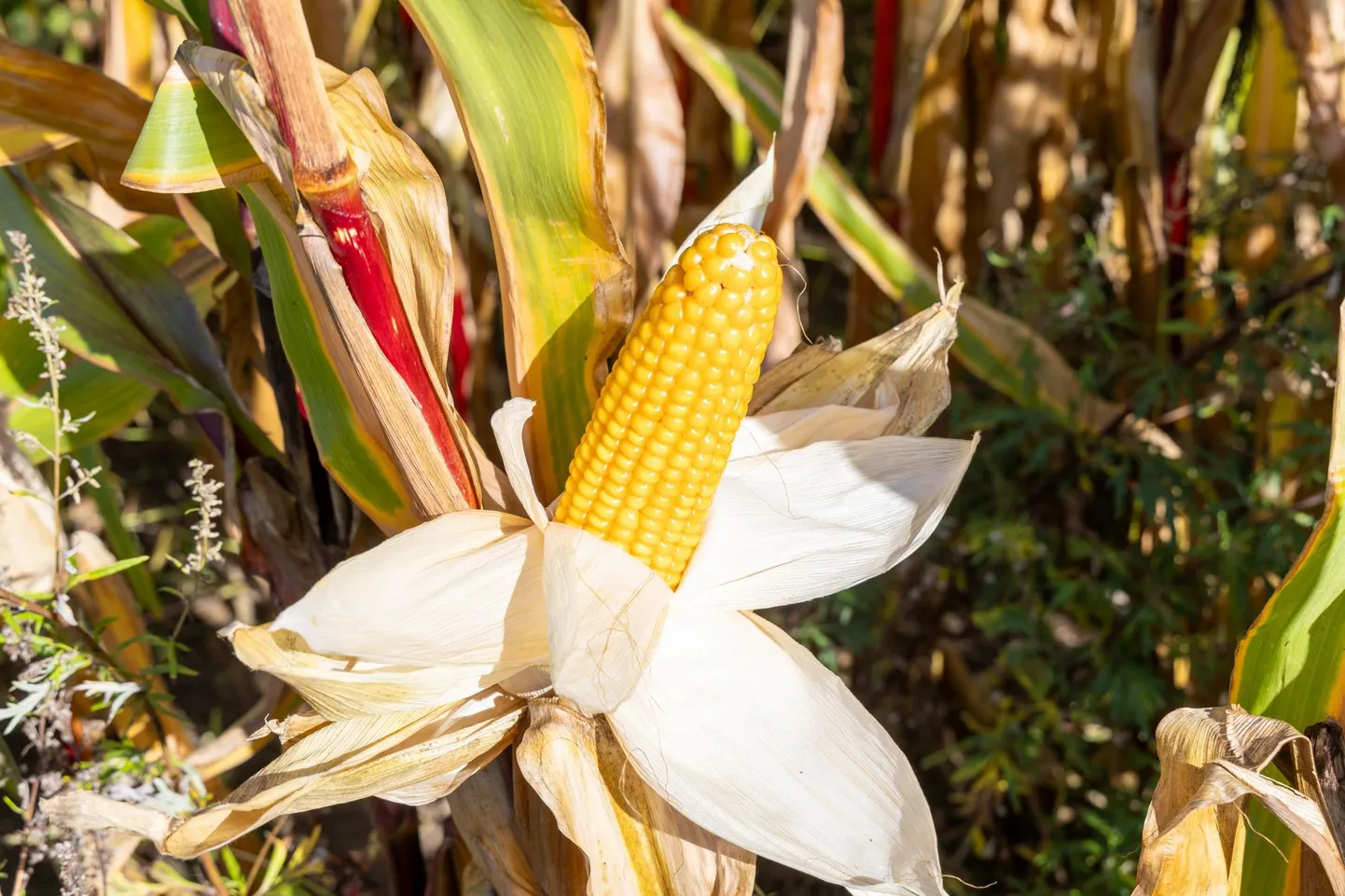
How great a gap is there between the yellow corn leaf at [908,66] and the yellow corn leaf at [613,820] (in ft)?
2.06

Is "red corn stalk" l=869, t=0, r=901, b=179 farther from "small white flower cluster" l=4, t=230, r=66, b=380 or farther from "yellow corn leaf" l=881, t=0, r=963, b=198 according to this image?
"small white flower cluster" l=4, t=230, r=66, b=380

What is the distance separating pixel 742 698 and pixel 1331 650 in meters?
0.28

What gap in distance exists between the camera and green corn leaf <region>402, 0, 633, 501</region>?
0.47m

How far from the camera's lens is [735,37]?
989 millimetres

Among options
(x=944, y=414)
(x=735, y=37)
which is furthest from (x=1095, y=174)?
(x=735, y=37)

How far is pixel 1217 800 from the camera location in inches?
16.0

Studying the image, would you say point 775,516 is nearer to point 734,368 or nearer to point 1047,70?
point 734,368

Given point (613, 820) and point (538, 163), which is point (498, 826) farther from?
point (538, 163)

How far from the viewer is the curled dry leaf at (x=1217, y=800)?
16.2 inches

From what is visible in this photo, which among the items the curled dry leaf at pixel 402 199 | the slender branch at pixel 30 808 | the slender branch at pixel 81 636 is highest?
the curled dry leaf at pixel 402 199

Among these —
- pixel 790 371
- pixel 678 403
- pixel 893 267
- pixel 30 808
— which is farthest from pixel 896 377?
pixel 30 808

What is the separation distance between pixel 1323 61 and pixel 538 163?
582 mm

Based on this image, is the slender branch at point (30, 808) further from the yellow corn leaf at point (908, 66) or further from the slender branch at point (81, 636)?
the yellow corn leaf at point (908, 66)

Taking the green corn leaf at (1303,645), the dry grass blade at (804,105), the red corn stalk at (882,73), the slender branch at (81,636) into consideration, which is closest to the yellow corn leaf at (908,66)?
the red corn stalk at (882,73)
